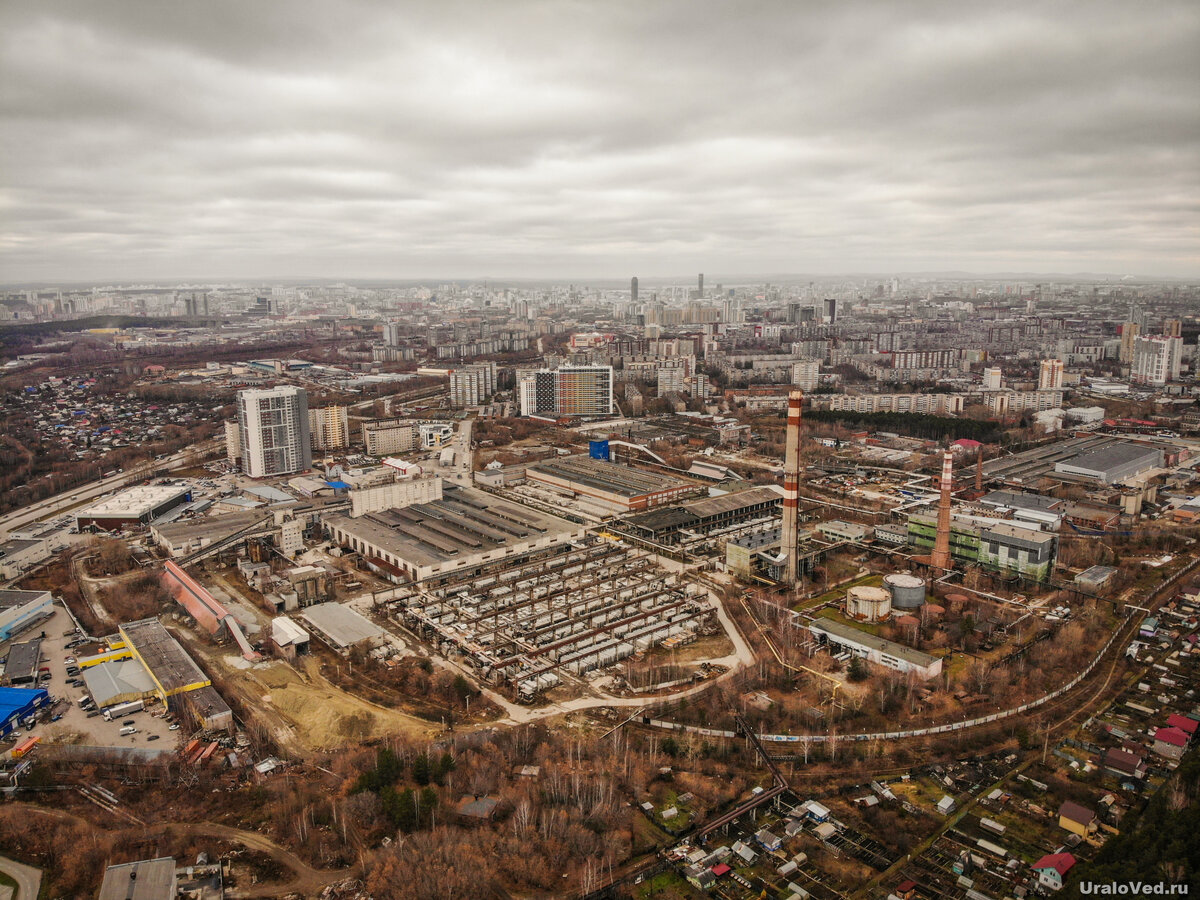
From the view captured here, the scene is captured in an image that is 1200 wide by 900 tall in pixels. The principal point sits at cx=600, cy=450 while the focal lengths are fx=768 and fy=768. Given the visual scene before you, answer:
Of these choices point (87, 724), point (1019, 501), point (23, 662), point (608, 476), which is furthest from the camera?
point (608, 476)

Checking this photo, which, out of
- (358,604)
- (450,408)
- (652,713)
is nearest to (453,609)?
(358,604)

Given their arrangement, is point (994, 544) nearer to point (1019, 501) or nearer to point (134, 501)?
point (1019, 501)

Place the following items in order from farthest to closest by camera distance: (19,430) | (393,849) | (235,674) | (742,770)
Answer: (19,430), (235,674), (742,770), (393,849)

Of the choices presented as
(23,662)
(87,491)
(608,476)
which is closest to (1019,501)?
(608,476)

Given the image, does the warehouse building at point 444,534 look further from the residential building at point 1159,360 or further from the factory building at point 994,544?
the residential building at point 1159,360

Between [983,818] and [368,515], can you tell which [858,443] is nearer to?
[368,515]

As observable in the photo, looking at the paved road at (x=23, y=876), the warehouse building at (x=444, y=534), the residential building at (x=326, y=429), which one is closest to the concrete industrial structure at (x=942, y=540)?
the warehouse building at (x=444, y=534)

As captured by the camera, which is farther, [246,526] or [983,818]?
[246,526]

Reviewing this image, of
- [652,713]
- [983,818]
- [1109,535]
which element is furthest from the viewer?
[1109,535]
